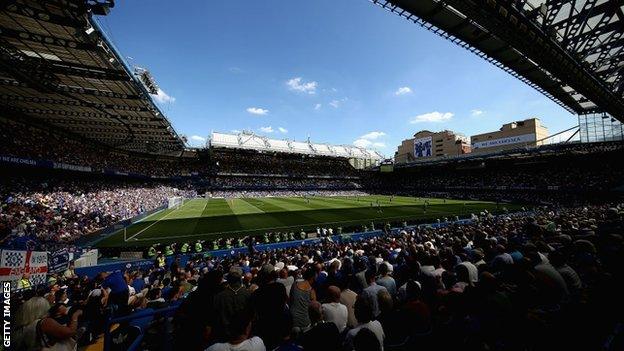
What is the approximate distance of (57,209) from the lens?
25375mm

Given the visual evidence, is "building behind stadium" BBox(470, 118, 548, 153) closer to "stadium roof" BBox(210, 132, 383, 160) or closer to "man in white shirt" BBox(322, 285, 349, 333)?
"stadium roof" BBox(210, 132, 383, 160)

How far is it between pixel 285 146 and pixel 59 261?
238 ft

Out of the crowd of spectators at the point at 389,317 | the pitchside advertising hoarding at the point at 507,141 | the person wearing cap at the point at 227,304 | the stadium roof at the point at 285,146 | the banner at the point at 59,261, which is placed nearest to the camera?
the crowd of spectators at the point at 389,317

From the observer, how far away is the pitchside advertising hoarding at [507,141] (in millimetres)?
75613

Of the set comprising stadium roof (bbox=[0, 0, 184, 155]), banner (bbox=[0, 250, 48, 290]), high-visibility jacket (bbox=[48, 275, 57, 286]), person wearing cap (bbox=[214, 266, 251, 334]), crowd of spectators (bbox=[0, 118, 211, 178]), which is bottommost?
high-visibility jacket (bbox=[48, 275, 57, 286])

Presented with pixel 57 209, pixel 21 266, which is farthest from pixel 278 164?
pixel 21 266

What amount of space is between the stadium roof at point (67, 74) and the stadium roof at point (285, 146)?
39712mm

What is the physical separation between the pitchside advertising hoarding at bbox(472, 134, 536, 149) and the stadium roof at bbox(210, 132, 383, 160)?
34427 mm

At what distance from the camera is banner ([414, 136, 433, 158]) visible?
9900 cm

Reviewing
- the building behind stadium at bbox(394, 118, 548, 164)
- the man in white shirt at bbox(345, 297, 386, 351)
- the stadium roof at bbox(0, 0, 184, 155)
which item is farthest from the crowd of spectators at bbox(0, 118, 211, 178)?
the building behind stadium at bbox(394, 118, 548, 164)

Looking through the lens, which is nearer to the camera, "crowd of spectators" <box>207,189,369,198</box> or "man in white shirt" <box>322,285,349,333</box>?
"man in white shirt" <box>322,285,349,333</box>

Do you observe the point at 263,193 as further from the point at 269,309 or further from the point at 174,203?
the point at 269,309

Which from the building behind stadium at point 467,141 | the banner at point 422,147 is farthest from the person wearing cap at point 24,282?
the banner at point 422,147

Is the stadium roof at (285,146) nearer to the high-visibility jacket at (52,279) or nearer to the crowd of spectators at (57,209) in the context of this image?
the crowd of spectators at (57,209)
